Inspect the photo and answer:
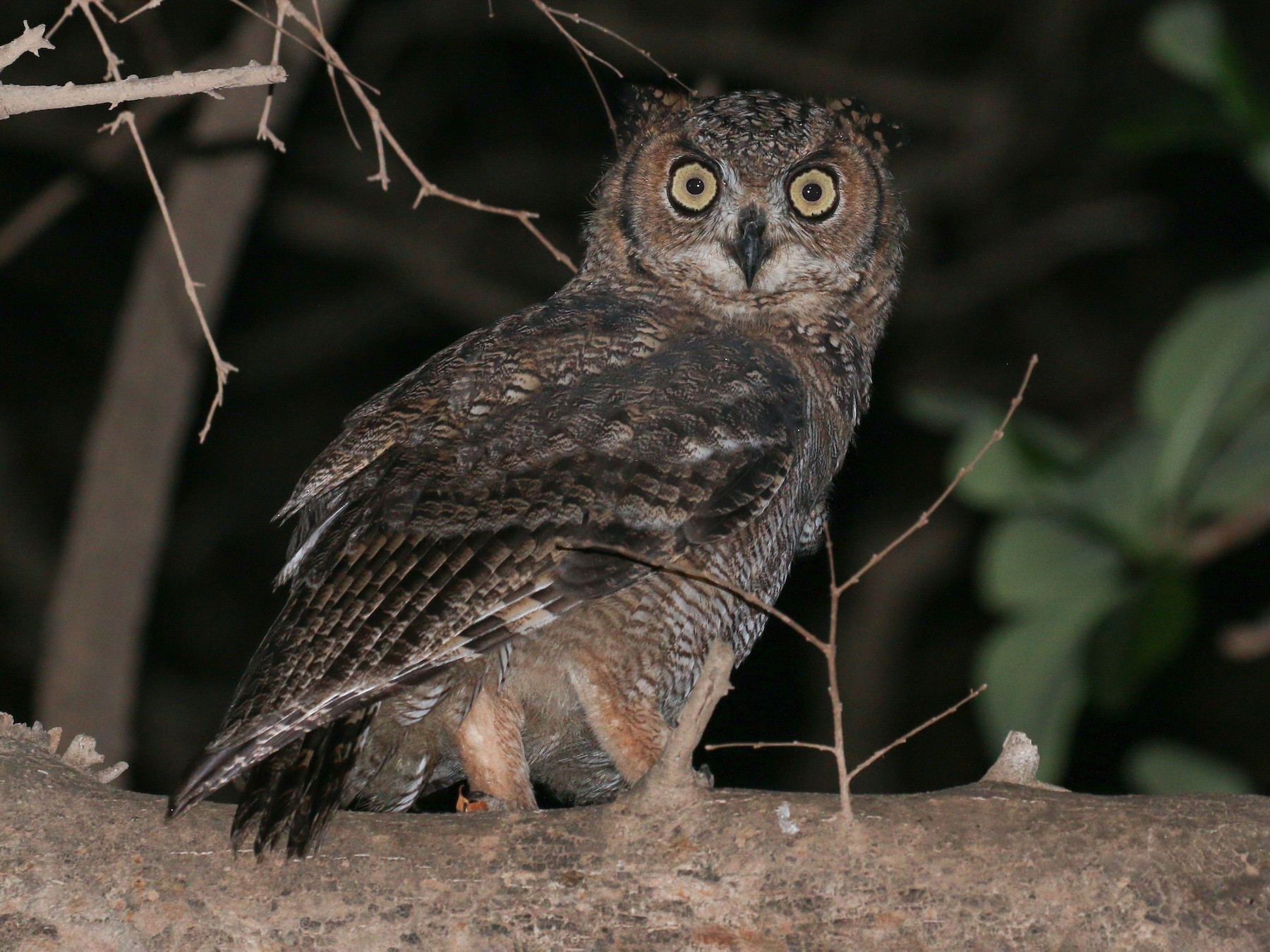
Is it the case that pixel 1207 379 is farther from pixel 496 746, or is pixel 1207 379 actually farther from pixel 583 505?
pixel 496 746

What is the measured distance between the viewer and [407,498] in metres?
2.50

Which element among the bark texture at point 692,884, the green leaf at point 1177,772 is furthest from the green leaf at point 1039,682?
the bark texture at point 692,884

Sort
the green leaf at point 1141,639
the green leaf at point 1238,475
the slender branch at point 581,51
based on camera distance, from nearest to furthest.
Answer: the slender branch at point 581,51 < the green leaf at point 1141,639 < the green leaf at point 1238,475

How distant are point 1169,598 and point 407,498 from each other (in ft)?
5.95

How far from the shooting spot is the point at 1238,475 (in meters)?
3.52

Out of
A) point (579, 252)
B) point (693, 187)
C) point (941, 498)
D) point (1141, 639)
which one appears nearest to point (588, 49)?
point (693, 187)

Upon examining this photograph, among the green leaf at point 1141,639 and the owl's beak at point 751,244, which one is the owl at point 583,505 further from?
the green leaf at point 1141,639

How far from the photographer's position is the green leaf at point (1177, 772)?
4.21m

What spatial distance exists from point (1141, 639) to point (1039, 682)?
Answer: 0.45 meters

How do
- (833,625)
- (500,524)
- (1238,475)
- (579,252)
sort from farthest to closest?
(579,252) < (1238,475) < (500,524) < (833,625)

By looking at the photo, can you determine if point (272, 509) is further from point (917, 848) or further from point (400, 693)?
point (917, 848)

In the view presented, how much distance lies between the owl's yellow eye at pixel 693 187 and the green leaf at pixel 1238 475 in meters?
1.42

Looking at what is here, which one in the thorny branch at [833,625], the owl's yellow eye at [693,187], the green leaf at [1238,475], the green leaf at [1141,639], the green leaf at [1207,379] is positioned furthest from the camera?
the green leaf at [1207,379]

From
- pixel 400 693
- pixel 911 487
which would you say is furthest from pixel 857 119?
pixel 911 487
